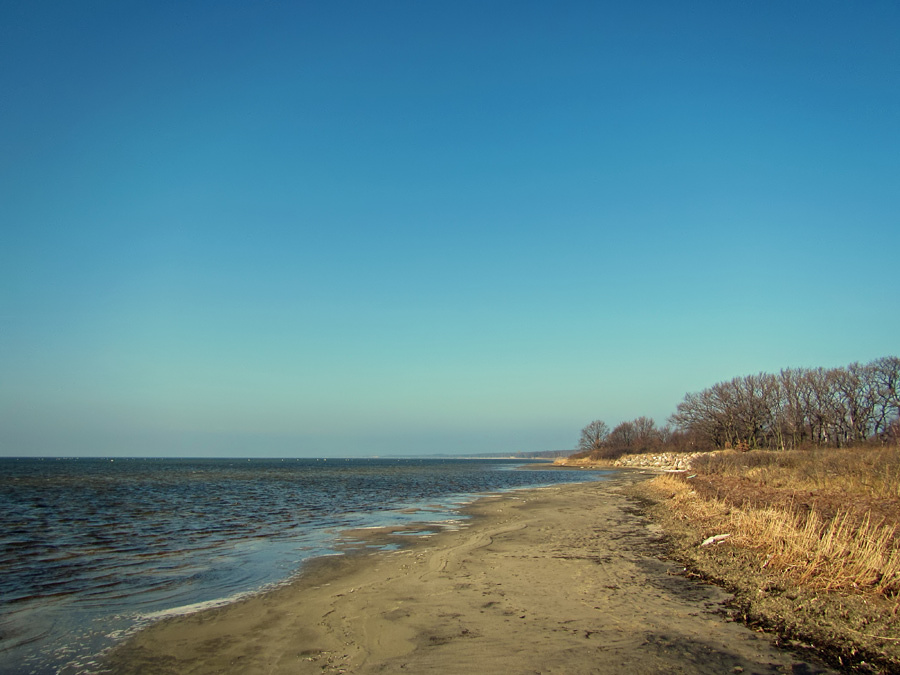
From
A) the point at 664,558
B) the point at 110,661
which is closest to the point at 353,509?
the point at 664,558

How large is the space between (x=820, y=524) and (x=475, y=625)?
9639mm

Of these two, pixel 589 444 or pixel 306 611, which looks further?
pixel 589 444

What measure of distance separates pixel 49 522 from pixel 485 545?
20665 millimetres

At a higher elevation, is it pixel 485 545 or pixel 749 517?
pixel 749 517

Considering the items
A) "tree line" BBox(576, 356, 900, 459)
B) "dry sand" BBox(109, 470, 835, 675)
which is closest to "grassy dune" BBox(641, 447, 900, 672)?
"dry sand" BBox(109, 470, 835, 675)

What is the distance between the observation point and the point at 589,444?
14788 centimetres

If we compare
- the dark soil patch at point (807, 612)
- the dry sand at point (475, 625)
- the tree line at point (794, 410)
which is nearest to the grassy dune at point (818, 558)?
the dark soil patch at point (807, 612)

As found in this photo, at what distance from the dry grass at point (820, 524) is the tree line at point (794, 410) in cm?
4624

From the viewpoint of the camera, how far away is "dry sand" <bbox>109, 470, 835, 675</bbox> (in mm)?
7426

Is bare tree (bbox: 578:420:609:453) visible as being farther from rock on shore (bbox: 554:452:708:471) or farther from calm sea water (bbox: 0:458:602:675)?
calm sea water (bbox: 0:458:602:675)

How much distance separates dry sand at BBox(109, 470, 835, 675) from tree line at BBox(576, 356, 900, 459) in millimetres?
63117

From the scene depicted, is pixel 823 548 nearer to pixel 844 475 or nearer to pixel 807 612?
pixel 807 612

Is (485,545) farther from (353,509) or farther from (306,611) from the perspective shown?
(353,509)

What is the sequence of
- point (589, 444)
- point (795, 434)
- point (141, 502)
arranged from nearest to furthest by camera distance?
point (141, 502), point (795, 434), point (589, 444)
